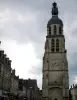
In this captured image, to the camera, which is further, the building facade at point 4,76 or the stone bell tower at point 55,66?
the stone bell tower at point 55,66

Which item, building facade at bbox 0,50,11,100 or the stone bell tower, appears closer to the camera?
building facade at bbox 0,50,11,100

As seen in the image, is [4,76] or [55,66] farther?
[55,66]

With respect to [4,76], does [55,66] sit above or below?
above

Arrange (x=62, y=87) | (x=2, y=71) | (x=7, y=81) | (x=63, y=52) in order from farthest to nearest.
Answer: (x=63, y=52)
(x=62, y=87)
(x=7, y=81)
(x=2, y=71)

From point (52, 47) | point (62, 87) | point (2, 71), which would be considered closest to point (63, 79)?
point (62, 87)

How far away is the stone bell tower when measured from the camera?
61188 mm

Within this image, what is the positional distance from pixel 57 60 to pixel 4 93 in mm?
27079

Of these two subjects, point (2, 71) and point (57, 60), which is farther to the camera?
point (57, 60)

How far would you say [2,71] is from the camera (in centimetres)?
3853

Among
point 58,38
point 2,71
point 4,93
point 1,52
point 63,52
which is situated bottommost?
point 4,93

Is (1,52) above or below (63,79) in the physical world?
above

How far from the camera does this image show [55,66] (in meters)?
63.6

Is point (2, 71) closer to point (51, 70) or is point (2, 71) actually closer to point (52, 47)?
point (51, 70)

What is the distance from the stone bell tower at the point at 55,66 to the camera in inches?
2409
